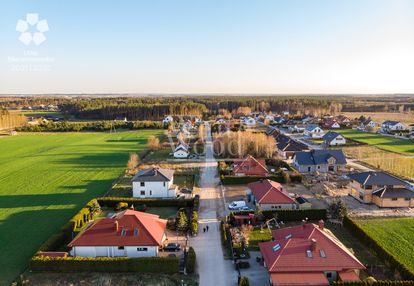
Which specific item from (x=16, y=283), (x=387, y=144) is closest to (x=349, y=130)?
(x=387, y=144)

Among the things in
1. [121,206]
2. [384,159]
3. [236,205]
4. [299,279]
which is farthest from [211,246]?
[384,159]

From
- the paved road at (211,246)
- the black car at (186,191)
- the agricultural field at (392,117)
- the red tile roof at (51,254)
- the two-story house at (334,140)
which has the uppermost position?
the agricultural field at (392,117)

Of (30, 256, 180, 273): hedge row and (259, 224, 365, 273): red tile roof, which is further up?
(259, 224, 365, 273): red tile roof

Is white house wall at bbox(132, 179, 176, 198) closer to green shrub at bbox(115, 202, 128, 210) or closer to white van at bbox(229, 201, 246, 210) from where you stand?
green shrub at bbox(115, 202, 128, 210)

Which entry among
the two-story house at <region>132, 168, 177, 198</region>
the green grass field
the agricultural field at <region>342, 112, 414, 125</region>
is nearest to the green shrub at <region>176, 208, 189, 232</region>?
the two-story house at <region>132, 168, 177, 198</region>

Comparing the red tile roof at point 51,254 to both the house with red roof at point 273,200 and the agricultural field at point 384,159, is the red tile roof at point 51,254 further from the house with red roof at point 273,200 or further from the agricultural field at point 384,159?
the agricultural field at point 384,159

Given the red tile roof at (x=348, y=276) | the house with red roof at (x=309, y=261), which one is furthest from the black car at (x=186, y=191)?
the red tile roof at (x=348, y=276)

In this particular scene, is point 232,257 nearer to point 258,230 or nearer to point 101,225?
point 258,230
